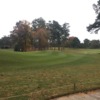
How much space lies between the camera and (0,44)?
130 meters

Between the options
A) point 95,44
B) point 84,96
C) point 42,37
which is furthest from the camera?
point 95,44

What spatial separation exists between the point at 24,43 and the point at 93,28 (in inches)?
1089

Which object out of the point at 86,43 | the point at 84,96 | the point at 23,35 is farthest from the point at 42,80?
the point at 86,43

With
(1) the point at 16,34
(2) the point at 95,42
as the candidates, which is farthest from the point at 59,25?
(1) the point at 16,34

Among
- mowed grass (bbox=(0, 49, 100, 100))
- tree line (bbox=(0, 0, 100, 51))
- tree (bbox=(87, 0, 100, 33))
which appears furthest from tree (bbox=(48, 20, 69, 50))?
mowed grass (bbox=(0, 49, 100, 100))

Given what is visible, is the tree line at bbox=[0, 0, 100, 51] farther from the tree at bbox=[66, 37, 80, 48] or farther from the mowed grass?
the mowed grass

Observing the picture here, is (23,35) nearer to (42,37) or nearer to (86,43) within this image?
(42,37)

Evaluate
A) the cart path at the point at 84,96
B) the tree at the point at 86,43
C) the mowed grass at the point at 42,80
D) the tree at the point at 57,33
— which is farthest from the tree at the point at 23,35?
the cart path at the point at 84,96

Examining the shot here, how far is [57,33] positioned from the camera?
418 feet

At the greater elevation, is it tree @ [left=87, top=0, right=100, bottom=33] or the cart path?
tree @ [left=87, top=0, right=100, bottom=33]

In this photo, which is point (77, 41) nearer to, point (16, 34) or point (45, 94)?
point (16, 34)

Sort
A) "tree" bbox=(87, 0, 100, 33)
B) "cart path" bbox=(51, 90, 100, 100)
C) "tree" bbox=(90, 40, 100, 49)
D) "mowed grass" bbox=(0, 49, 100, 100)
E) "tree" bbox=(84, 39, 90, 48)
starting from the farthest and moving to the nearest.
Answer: "tree" bbox=(84, 39, 90, 48) → "tree" bbox=(90, 40, 100, 49) → "tree" bbox=(87, 0, 100, 33) → "mowed grass" bbox=(0, 49, 100, 100) → "cart path" bbox=(51, 90, 100, 100)

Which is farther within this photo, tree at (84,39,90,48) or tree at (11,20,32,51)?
tree at (84,39,90,48)

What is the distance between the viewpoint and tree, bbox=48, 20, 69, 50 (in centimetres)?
12588
